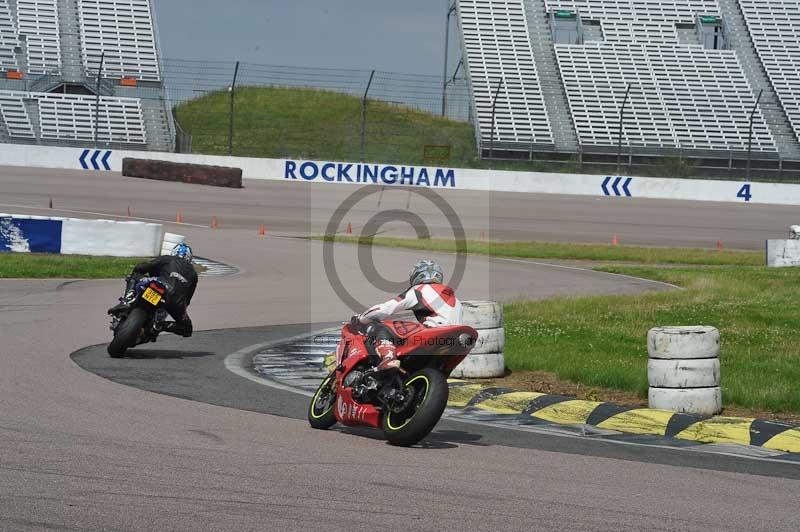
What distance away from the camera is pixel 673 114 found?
51031mm

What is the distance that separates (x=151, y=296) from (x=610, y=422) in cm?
539

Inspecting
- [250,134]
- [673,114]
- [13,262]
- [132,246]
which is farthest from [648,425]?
[673,114]

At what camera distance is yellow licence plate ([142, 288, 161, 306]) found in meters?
12.2

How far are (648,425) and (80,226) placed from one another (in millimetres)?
17408

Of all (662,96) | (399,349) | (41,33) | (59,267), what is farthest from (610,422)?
(41,33)

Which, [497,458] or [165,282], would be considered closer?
[497,458]

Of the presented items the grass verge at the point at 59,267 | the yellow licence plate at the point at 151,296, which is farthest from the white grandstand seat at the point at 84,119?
the yellow licence plate at the point at 151,296

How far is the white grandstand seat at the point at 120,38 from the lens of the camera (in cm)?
5147

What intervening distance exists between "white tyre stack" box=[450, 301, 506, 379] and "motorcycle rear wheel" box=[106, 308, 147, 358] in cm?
342

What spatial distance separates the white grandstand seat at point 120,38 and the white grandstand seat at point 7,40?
3036 mm

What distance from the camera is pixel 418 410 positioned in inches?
307

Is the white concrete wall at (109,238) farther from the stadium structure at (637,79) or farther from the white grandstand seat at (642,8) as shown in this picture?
the white grandstand seat at (642,8)

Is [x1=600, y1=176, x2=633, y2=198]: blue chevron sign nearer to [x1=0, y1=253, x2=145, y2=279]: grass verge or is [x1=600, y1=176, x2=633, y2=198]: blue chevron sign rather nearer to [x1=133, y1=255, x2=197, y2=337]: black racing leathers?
[x1=0, y1=253, x2=145, y2=279]: grass verge

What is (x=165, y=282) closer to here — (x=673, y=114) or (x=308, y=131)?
(x=308, y=131)
